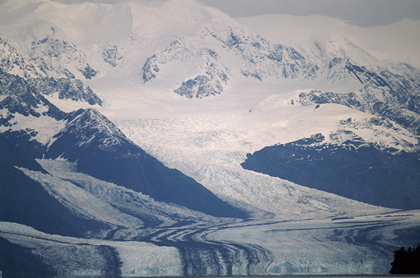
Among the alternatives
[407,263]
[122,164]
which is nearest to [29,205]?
[122,164]

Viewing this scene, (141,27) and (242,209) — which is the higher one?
(141,27)

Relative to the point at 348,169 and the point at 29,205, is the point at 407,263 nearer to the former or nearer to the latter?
the point at 29,205

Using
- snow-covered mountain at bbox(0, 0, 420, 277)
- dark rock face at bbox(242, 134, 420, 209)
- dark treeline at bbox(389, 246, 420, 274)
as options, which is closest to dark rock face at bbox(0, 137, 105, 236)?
snow-covered mountain at bbox(0, 0, 420, 277)

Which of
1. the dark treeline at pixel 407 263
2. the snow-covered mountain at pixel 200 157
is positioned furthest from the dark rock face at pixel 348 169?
the dark treeline at pixel 407 263

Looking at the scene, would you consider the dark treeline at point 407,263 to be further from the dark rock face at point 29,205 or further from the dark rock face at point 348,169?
the dark rock face at point 348,169

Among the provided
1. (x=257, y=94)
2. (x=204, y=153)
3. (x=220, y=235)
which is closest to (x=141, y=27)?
(x=257, y=94)

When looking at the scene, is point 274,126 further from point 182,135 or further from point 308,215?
point 308,215
